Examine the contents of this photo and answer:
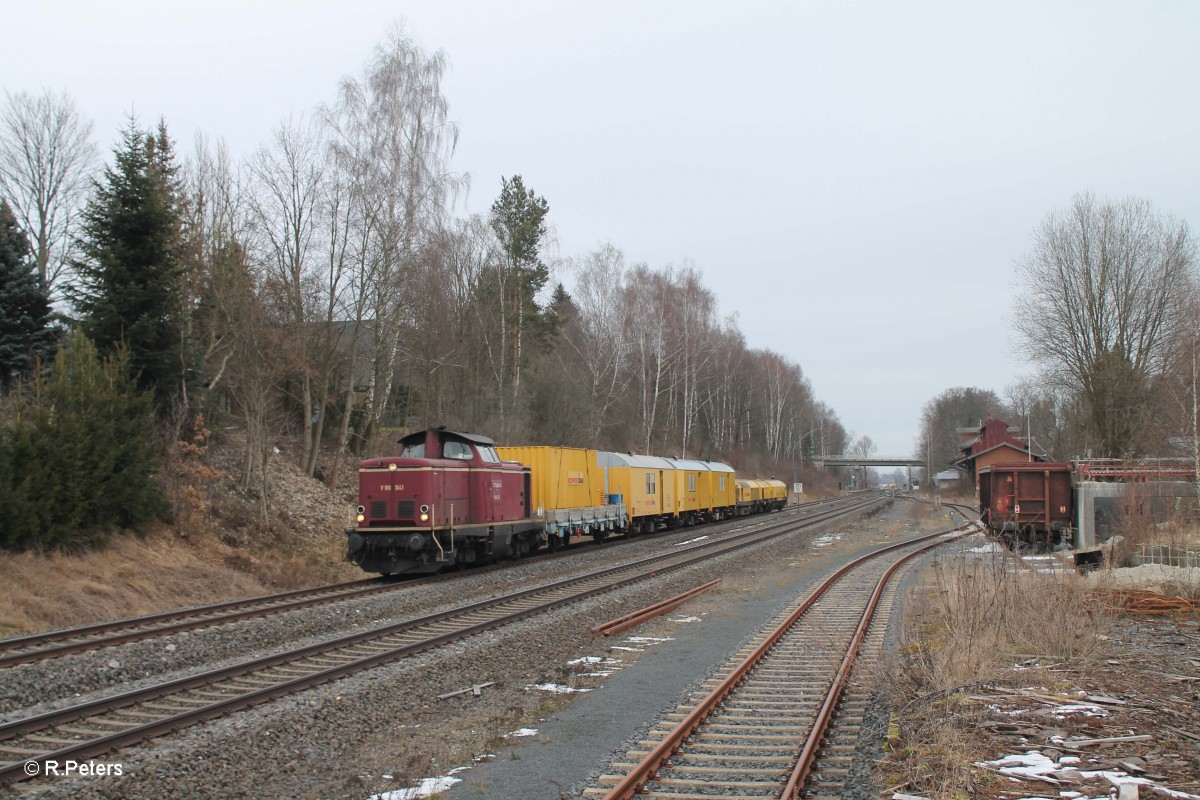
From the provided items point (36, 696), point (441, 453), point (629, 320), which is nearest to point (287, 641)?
point (36, 696)

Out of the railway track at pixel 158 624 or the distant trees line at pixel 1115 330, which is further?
the distant trees line at pixel 1115 330

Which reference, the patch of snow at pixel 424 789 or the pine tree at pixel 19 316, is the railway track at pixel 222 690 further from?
the pine tree at pixel 19 316

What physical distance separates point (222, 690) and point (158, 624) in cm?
442

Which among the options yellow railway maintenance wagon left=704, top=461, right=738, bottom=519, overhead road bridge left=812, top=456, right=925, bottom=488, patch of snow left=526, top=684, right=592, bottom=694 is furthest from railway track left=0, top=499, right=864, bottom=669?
overhead road bridge left=812, top=456, right=925, bottom=488

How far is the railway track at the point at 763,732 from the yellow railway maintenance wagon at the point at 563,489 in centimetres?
1277

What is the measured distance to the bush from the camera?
1476cm

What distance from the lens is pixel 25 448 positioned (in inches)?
593

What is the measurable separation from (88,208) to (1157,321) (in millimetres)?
39921

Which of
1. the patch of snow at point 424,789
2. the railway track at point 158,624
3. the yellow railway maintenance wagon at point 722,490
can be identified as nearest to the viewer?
the patch of snow at point 424,789

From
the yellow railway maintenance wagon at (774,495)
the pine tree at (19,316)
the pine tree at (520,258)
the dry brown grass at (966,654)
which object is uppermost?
the pine tree at (520,258)

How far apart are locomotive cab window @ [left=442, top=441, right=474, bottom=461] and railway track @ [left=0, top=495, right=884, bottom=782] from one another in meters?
4.85

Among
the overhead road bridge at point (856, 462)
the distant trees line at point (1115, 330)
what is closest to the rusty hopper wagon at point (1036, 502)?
the distant trees line at point (1115, 330)

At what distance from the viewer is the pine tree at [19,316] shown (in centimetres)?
2241

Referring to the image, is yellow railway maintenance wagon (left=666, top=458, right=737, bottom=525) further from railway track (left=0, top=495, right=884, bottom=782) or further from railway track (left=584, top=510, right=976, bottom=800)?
railway track (left=584, top=510, right=976, bottom=800)
